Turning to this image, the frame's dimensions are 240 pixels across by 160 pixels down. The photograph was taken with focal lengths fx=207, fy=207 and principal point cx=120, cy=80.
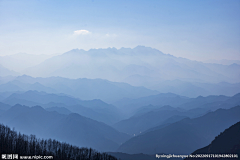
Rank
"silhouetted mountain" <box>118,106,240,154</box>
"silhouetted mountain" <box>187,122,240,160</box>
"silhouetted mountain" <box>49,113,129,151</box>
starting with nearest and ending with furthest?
1. "silhouetted mountain" <box>187,122,240,160</box>
2. "silhouetted mountain" <box>118,106,240,154</box>
3. "silhouetted mountain" <box>49,113,129,151</box>

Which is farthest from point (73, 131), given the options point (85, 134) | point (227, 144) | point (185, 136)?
point (227, 144)

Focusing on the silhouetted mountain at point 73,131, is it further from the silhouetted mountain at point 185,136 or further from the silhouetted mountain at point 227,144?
the silhouetted mountain at point 227,144

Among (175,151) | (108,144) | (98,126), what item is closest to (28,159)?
(175,151)

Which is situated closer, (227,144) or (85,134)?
(227,144)

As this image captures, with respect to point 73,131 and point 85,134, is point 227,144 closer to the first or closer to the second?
point 85,134

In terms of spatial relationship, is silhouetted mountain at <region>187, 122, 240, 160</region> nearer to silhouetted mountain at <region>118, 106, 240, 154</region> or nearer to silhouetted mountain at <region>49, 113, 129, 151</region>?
silhouetted mountain at <region>118, 106, 240, 154</region>

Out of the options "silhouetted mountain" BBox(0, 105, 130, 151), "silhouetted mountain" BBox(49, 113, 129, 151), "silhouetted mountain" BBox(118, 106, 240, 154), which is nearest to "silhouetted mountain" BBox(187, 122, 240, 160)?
"silhouetted mountain" BBox(118, 106, 240, 154)

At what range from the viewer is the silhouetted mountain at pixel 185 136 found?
12288 centimetres

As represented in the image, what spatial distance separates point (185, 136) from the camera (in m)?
129

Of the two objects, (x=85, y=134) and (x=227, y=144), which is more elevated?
(x=85, y=134)

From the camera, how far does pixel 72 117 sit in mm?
192625

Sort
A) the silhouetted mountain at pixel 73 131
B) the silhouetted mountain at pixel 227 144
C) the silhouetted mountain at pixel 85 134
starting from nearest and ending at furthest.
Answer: the silhouetted mountain at pixel 227 144 → the silhouetted mountain at pixel 85 134 → the silhouetted mountain at pixel 73 131

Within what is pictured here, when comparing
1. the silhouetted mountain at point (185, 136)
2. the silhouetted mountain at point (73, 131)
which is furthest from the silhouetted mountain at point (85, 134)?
the silhouetted mountain at point (185, 136)

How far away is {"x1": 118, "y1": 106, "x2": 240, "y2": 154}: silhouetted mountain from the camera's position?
123 meters
